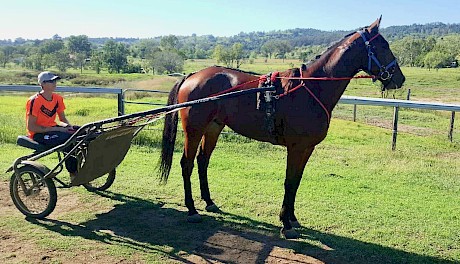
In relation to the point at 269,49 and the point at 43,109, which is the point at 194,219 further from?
the point at 269,49

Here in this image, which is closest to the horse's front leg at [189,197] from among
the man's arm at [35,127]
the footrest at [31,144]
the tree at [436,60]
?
the man's arm at [35,127]

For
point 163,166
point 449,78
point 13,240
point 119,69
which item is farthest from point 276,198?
point 119,69

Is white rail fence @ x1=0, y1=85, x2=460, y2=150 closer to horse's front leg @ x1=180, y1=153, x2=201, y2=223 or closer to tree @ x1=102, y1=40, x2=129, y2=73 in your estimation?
horse's front leg @ x1=180, y1=153, x2=201, y2=223

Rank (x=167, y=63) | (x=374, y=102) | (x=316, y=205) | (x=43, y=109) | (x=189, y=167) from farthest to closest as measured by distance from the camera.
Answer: (x=167, y=63), (x=374, y=102), (x=316, y=205), (x=189, y=167), (x=43, y=109)

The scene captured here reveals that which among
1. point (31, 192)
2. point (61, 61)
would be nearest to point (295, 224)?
point (31, 192)

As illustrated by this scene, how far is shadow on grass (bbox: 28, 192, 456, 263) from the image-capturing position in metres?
4.52

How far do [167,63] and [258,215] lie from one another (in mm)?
76898

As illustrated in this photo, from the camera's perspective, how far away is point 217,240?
4938mm

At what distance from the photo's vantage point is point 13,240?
477cm

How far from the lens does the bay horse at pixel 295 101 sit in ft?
15.9

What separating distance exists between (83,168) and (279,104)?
2468mm

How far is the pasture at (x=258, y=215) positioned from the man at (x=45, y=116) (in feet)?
3.30

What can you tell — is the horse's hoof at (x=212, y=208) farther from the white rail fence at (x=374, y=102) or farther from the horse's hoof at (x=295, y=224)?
the white rail fence at (x=374, y=102)

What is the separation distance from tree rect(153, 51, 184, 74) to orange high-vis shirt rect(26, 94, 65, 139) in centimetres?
7451
